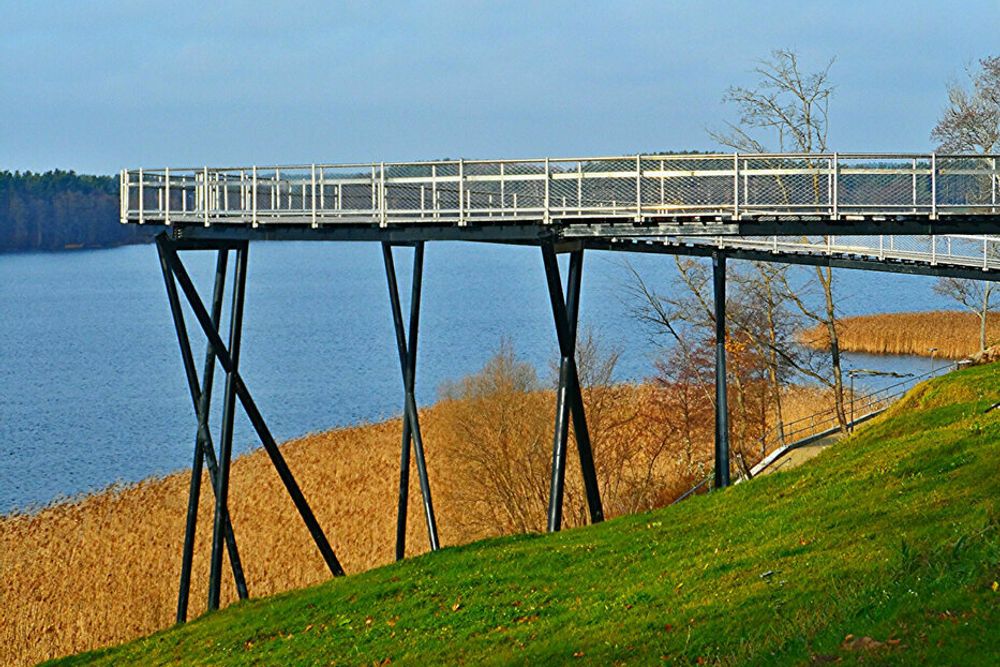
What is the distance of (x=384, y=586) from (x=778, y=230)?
31.3ft

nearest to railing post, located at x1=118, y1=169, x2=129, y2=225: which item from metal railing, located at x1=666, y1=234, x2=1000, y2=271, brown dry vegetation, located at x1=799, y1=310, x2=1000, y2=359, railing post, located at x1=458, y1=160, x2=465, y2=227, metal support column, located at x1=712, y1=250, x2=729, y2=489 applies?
railing post, located at x1=458, y1=160, x2=465, y2=227

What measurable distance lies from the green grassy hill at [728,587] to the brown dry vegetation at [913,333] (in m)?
35.6

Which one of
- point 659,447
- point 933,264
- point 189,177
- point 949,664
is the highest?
point 189,177

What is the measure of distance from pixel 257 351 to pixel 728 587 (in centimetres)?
6479

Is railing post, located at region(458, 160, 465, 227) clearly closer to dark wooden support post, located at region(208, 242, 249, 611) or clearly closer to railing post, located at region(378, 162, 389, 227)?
railing post, located at region(378, 162, 389, 227)

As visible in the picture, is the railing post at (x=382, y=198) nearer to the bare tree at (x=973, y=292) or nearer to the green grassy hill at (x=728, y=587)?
the green grassy hill at (x=728, y=587)

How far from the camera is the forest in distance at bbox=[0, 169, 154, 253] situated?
155 meters

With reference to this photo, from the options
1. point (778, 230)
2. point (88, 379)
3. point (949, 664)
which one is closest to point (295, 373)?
point (88, 379)

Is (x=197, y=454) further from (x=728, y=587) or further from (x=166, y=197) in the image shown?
(x=728, y=587)

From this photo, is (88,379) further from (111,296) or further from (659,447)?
(111,296)

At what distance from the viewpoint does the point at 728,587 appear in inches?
609

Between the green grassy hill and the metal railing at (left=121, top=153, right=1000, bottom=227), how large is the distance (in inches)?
173

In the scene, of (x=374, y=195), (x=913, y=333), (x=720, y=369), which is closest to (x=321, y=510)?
(x=720, y=369)

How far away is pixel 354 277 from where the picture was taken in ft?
468
